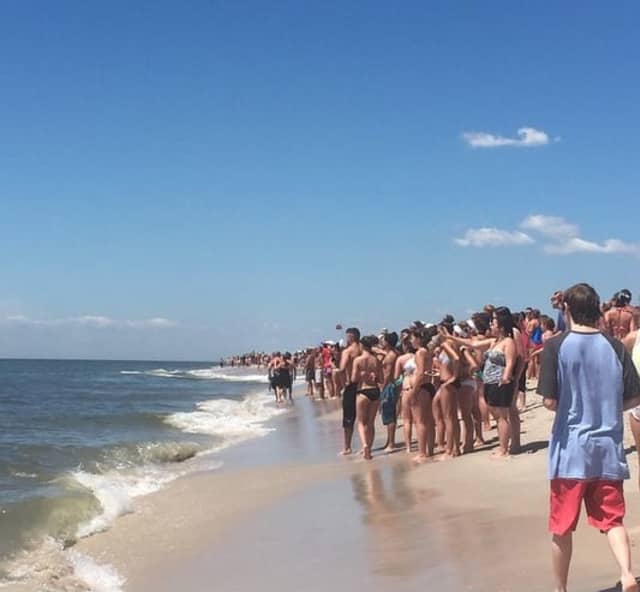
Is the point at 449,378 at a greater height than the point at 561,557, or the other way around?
the point at 449,378

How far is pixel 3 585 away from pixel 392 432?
6.23m

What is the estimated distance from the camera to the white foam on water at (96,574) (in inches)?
239

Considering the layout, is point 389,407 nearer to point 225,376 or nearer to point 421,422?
point 421,422

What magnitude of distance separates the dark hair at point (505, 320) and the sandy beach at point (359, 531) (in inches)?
54.2

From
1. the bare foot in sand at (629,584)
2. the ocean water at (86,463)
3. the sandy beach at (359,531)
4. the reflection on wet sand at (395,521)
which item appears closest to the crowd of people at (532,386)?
the bare foot in sand at (629,584)

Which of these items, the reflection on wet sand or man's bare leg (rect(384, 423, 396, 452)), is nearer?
the reflection on wet sand

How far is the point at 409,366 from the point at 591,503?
6420mm

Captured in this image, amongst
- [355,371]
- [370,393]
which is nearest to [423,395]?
[370,393]

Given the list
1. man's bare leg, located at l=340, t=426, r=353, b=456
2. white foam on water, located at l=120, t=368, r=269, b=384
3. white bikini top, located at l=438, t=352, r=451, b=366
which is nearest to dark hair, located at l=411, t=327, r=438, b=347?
white bikini top, located at l=438, t=352, r=451, b=366

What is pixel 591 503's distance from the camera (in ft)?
13.1

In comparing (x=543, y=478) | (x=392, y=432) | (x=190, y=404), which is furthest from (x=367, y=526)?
(x=190, y=404)

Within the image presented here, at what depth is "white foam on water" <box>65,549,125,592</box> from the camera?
19.9 ft

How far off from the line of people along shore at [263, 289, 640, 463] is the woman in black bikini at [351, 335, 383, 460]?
0.04ft

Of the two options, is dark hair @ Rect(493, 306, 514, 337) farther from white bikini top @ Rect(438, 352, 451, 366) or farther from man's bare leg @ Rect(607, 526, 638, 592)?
man's bare leg @ Rect(607, 526, 638, 592)
